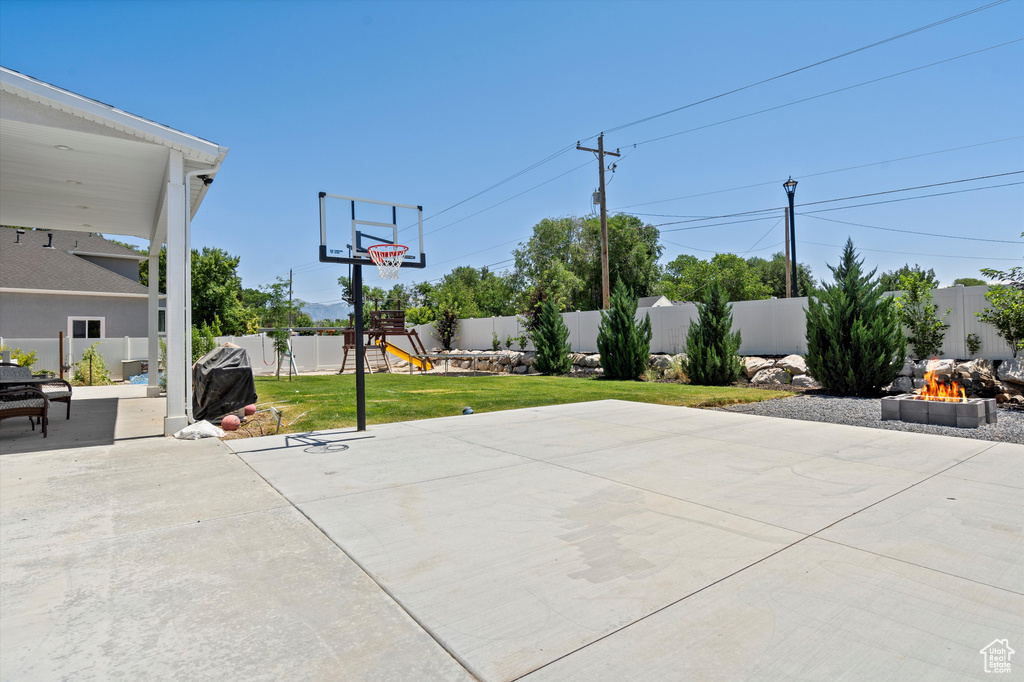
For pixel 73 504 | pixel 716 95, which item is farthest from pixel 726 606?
pixel 716 95

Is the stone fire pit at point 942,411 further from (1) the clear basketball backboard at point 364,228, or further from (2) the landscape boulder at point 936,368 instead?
(1) the clear basketball backboard at point 364,228

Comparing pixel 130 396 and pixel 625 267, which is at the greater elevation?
pixel 625 267

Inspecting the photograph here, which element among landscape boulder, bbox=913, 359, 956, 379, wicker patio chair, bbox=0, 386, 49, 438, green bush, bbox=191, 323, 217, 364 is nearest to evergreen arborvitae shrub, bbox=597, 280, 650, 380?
landscape boulder, bbox=913, 359, 956, 379

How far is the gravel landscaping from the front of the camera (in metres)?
6.82

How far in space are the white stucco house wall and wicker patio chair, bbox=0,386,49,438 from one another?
52.5 ft

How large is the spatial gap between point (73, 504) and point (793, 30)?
16.4 meters

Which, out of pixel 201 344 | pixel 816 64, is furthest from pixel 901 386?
pixel 201 344

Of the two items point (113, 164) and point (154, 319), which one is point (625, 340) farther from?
point (113, 164)

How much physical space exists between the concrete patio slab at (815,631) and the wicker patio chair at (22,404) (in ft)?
26.5

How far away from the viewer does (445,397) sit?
11.7m

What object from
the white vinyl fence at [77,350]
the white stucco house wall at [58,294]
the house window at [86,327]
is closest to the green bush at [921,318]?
the white vinyl fence at [77,350]

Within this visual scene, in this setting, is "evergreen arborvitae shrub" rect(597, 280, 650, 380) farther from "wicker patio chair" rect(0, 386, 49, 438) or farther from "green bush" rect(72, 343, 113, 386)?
"green bush" rect(72, 343, 113, 386)

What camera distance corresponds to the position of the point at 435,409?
9648mm

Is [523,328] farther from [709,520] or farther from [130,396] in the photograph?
[709,520]
